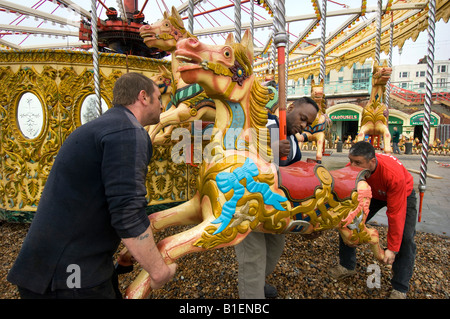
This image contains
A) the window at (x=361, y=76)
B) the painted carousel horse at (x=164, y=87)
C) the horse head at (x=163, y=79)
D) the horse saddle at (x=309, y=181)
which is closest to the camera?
the horse saddle at (x=309, y=181)

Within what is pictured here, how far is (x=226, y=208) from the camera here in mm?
1341

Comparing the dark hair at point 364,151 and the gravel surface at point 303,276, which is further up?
the dark hair at point 364,151

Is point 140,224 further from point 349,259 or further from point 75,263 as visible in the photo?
point 349,259

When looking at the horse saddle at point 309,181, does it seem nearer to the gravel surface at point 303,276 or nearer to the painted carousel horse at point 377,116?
the gravel surface at point 303,276

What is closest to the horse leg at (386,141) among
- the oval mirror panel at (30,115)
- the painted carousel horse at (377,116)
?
the painted carousel horse at (377,116)

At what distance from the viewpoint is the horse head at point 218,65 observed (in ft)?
4.37

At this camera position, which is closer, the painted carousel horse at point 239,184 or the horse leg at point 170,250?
the horse leg at point 170,250

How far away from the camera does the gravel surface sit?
7.13 feet

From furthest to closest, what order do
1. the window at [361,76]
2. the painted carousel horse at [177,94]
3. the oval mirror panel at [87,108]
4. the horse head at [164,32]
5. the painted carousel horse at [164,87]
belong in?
the window at [361,76]
the oval mirror panel at [87,108]
the painted carousel horse at [164,87]
the horse head at [164,32]
the painted carousel horse at [177,94]

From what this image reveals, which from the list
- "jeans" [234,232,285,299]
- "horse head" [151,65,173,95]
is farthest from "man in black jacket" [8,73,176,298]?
"horse head" [151,65,173,95]

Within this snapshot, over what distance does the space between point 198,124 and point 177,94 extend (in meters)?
0.60

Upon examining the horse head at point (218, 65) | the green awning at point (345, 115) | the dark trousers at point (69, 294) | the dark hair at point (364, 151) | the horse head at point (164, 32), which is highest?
the green awning at point (345, 115)

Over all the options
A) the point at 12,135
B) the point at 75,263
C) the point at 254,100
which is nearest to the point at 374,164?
the point at 254,100
